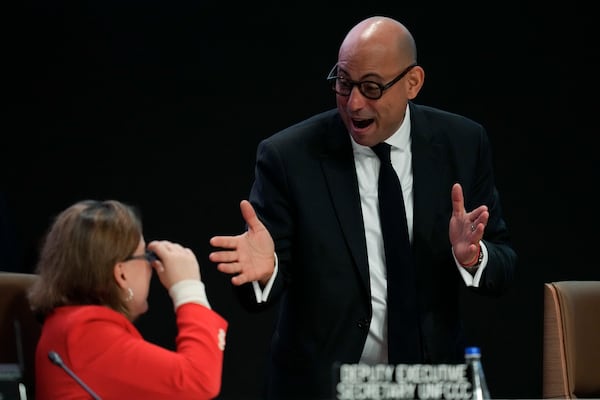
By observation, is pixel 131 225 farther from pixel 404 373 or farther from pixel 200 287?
pixel 404 373

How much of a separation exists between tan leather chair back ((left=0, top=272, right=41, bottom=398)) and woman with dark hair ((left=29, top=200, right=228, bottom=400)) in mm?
209

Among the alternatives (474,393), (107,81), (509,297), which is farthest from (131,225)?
(509,297)

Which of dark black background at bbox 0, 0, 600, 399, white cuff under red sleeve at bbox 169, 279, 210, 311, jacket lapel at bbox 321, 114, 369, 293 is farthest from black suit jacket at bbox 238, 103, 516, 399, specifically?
dark black background at bbox 0, 0, 600, 399

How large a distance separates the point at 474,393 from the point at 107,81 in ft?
8.79

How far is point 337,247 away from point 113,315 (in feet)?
2.49

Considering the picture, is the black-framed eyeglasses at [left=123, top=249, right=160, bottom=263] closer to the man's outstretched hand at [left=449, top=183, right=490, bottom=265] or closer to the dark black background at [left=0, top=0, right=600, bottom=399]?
the man's outstretched hand at [left=449, top=183, right=490, bottom=265]

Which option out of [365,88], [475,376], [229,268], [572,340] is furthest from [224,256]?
[572,340]

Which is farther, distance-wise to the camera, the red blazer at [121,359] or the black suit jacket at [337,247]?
the black suit jacket at [337,247]

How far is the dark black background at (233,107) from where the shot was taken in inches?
176

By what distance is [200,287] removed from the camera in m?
2.51

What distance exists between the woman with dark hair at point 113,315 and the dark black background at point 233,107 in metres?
1.97

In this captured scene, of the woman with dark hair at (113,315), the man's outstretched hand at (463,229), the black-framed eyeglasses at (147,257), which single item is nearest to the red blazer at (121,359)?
the woman with dark hair at (113,315)

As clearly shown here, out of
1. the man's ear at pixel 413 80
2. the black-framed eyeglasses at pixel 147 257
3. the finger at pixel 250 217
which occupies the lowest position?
the black-framed eyeglasses at pixel 147 257

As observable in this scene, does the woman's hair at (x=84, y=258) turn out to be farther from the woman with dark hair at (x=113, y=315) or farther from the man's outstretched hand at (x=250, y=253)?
the man's outstretched hand at (x=250, y=253)
